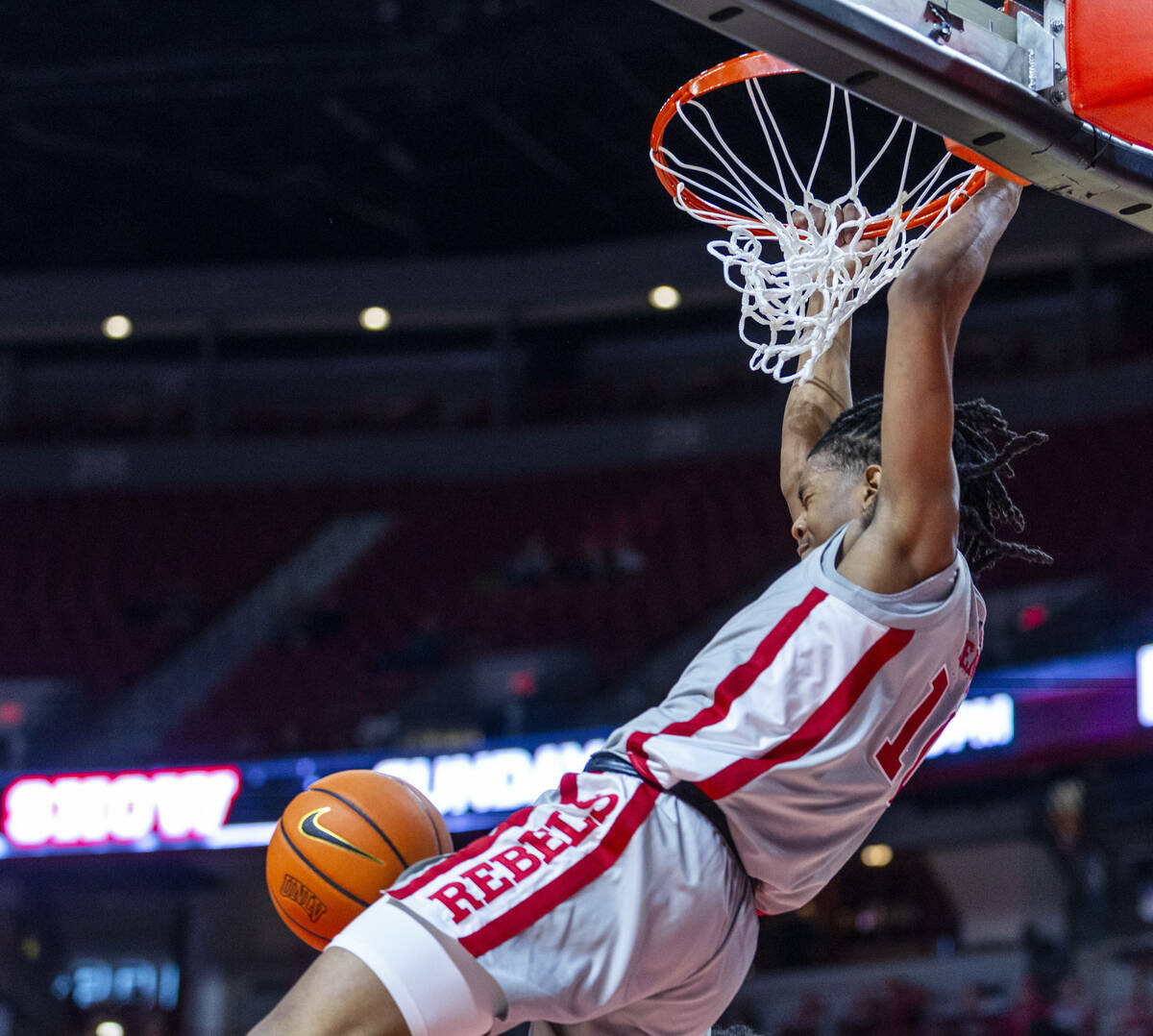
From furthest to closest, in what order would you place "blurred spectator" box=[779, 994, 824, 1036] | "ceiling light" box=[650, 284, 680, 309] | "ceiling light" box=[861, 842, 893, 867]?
"ceiling light" box=[650, 284, 680, 309] → "ceiling light" box=[861, 842, 893, 867] → "blurred spectator" box=[779, 994, 824, 1036]

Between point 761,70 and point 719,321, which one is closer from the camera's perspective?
point 761,70

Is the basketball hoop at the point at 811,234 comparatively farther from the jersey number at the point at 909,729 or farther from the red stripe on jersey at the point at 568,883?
the red stripe on jersey at the point at 568,883

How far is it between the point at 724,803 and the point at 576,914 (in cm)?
27

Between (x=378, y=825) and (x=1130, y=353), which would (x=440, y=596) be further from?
(x=378, y=825)

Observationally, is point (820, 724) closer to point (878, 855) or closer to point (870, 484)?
point (870, 484)

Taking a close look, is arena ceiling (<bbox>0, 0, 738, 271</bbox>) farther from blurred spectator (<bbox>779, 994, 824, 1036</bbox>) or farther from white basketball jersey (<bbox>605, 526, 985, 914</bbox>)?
white basketball jersey (<bbox>605, 526, 985, 914</bbox>)

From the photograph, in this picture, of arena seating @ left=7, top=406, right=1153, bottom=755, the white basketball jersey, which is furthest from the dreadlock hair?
arena seating @ left=7, top=406, right=1153, bottom=755

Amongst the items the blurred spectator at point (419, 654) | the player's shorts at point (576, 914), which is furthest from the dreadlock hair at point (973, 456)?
the blurred spectator at point (419, 654)

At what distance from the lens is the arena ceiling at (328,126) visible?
452 inches

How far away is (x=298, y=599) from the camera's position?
13.0 metres

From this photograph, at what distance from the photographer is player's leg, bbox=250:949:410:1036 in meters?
1.91

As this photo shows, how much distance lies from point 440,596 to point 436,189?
4192 mm

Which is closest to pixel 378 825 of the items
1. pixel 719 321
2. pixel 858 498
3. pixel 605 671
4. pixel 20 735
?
pixel 858 498

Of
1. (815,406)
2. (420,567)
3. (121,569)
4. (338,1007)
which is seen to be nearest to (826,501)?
(815,406)
